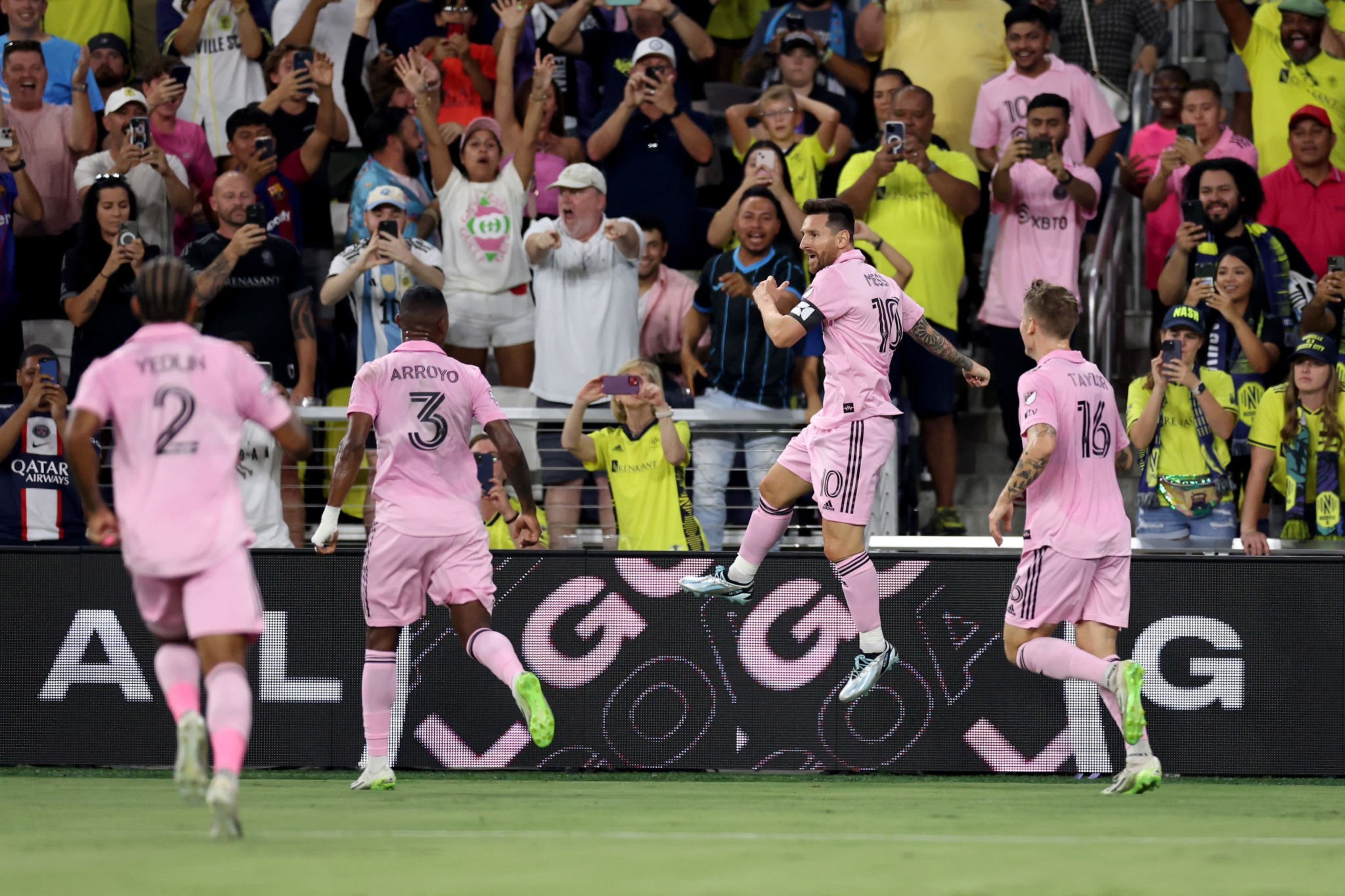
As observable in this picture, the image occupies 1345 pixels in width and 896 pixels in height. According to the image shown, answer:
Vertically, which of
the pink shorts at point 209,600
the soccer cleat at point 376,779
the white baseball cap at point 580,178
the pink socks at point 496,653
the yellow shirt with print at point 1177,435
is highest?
the white baseball cap at point 580,178

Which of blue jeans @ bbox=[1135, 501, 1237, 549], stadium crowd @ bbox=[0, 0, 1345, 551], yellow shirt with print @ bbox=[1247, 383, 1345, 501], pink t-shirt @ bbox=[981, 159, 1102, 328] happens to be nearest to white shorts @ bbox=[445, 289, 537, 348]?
stadium crowd @ bbox=[0, 0, 1345, 551]

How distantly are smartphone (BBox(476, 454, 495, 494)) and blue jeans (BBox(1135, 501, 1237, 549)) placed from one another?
12.9ft

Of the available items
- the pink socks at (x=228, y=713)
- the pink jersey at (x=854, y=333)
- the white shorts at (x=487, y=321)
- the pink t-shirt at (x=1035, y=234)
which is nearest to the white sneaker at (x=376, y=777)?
the pink socks at (x=228, y=713)

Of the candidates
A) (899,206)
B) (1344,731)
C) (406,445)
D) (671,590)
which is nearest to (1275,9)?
(899,206)

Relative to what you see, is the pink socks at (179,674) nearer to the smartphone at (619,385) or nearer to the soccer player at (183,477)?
the soccer player at (183,477)

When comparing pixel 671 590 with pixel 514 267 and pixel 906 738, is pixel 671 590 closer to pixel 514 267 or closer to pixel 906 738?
pixel 906 738

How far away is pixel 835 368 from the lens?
352 inches

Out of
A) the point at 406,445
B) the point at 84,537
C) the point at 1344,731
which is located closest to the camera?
the point at 406,445

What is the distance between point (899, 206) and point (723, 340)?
5.74 feet

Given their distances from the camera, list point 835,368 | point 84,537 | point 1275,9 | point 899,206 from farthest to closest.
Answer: point 1275,9 → point 899,206 → point 84,537 → point 835,368

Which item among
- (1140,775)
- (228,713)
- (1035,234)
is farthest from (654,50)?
(228,713)

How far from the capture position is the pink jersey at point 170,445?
242 inches

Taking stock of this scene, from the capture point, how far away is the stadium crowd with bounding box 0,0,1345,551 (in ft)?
35.9

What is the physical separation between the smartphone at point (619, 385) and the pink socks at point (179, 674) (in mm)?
4248
